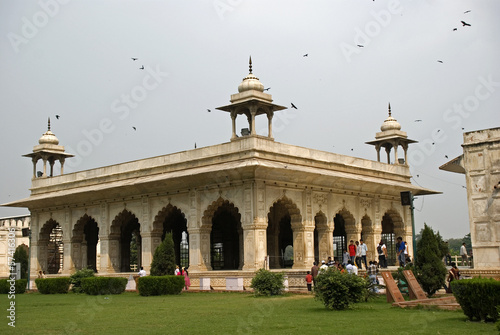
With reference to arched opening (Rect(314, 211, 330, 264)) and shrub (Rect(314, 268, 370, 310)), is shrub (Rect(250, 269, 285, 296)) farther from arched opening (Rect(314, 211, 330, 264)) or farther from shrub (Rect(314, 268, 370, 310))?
arched opening (Rect(314, 211, 330, 264))

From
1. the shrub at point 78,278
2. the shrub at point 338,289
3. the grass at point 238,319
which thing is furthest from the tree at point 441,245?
the shrub at point 78,278

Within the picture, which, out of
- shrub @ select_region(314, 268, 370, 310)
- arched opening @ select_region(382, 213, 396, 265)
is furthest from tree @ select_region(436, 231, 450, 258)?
arched opening @ select_region(382, 213, 396, 265)

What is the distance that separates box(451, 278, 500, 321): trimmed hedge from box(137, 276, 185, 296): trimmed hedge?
422 inches

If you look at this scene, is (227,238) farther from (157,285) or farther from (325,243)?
(157,285)

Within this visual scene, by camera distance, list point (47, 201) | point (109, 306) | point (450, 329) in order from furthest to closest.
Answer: point (47, 201)
point (109, 306)
point (450, 329)

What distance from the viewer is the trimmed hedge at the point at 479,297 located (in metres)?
10.2

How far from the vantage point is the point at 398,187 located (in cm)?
2791

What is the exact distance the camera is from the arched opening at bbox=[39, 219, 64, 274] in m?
31.2

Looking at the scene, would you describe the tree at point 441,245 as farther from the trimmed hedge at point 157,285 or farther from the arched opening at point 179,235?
the arched opening at point 179,235

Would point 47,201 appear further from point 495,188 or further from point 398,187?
point 495,188

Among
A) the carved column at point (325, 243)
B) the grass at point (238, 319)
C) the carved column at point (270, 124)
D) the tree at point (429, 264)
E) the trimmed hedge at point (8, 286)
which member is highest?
the carved column at point (270, 124)

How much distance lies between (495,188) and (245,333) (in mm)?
9575

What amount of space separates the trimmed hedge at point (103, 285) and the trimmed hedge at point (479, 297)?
13.0 metres

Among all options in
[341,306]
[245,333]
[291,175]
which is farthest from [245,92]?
[245,333]
